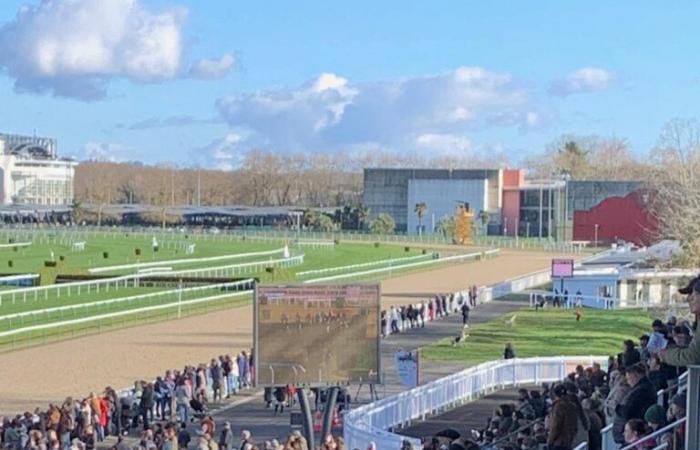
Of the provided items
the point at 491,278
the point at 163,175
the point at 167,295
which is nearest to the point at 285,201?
the point at 163,175

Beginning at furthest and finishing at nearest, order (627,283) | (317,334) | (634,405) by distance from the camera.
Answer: (627,283)
(317,334)
(634,405)

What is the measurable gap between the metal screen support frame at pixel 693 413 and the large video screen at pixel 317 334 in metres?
8.40

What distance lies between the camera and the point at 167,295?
128 feet

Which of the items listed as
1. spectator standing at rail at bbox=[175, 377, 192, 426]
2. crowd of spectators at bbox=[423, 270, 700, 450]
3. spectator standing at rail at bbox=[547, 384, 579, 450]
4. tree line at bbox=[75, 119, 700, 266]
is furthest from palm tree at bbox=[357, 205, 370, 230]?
spectator standing at rail at bbox=[547, 384, 579, 450]

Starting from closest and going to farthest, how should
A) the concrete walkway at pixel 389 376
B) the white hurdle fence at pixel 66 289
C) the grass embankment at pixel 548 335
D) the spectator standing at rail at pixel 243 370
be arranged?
1. the concrete walkway at pixel 389 376
2. the spectator standing at rail at pixel 243 370
3. the grass embankment at pixel 548 335
4. the white hurdle fence at pixel 66 289

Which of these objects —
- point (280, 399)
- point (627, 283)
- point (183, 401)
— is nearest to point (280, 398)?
point (280, 399)

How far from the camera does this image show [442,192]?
10806 centimetres

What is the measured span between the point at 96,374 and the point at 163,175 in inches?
6813

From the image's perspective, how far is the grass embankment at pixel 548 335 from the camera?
27406 mm

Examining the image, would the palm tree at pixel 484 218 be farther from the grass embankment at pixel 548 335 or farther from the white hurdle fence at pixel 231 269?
the grass embankment at pixel 548 335

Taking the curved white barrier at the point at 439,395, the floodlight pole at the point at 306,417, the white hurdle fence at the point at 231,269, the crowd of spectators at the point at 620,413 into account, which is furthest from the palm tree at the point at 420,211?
the crowd of spectators at the point at 620,413

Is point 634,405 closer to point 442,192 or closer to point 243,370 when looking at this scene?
point 243,370

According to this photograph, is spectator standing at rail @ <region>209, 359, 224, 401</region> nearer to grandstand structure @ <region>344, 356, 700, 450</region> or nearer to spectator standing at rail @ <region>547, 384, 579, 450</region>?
grandstand structure @ <region>344, 356, 700, 450</region>

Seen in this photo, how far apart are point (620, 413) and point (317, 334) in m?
6.64
